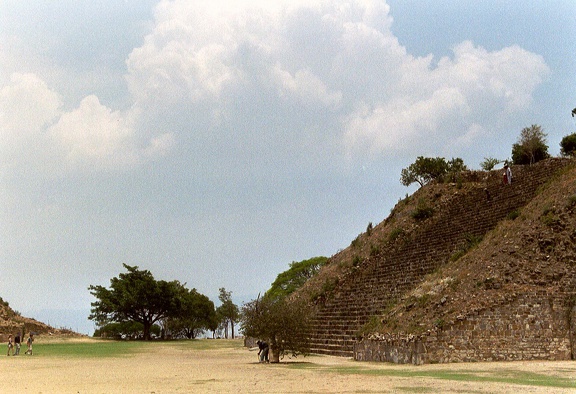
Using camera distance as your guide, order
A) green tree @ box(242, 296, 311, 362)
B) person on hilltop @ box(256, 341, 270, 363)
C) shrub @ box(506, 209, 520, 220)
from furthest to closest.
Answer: shrub @ box(506, 209, 520, 220), person on hilltop @ box(256, 341, 270, 363), green tree @ box(242, 296, 311, 362)

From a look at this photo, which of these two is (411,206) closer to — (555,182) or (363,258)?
(363,258)

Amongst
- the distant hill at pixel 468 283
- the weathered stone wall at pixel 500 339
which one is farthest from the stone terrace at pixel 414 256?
the weathered stone wall at pixel 500 339

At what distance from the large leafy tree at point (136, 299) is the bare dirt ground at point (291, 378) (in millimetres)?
24625

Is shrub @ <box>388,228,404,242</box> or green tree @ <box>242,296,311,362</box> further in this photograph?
shrub @ <box>388,228,404,242</box>

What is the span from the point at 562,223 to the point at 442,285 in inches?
200

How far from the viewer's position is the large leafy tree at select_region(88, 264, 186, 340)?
43062mm

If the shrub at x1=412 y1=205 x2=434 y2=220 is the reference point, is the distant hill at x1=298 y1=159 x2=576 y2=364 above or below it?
below

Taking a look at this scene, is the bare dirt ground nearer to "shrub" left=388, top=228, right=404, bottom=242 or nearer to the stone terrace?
the stone terrace

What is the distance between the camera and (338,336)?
73.8ft

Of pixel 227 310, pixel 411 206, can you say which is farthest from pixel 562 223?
pixel 227 310

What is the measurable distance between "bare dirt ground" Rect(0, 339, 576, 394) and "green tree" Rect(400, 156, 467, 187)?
25526mm

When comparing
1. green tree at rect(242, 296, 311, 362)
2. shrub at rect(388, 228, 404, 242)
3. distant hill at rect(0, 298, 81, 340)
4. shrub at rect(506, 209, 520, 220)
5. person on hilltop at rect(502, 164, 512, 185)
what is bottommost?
green tree at rect(242, 296, 311, 362)

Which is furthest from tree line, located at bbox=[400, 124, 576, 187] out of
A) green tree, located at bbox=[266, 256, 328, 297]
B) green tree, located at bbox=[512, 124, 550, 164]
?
green tree, located at bbox=[266, 256, 328, 297]

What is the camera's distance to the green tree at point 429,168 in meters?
41.6
